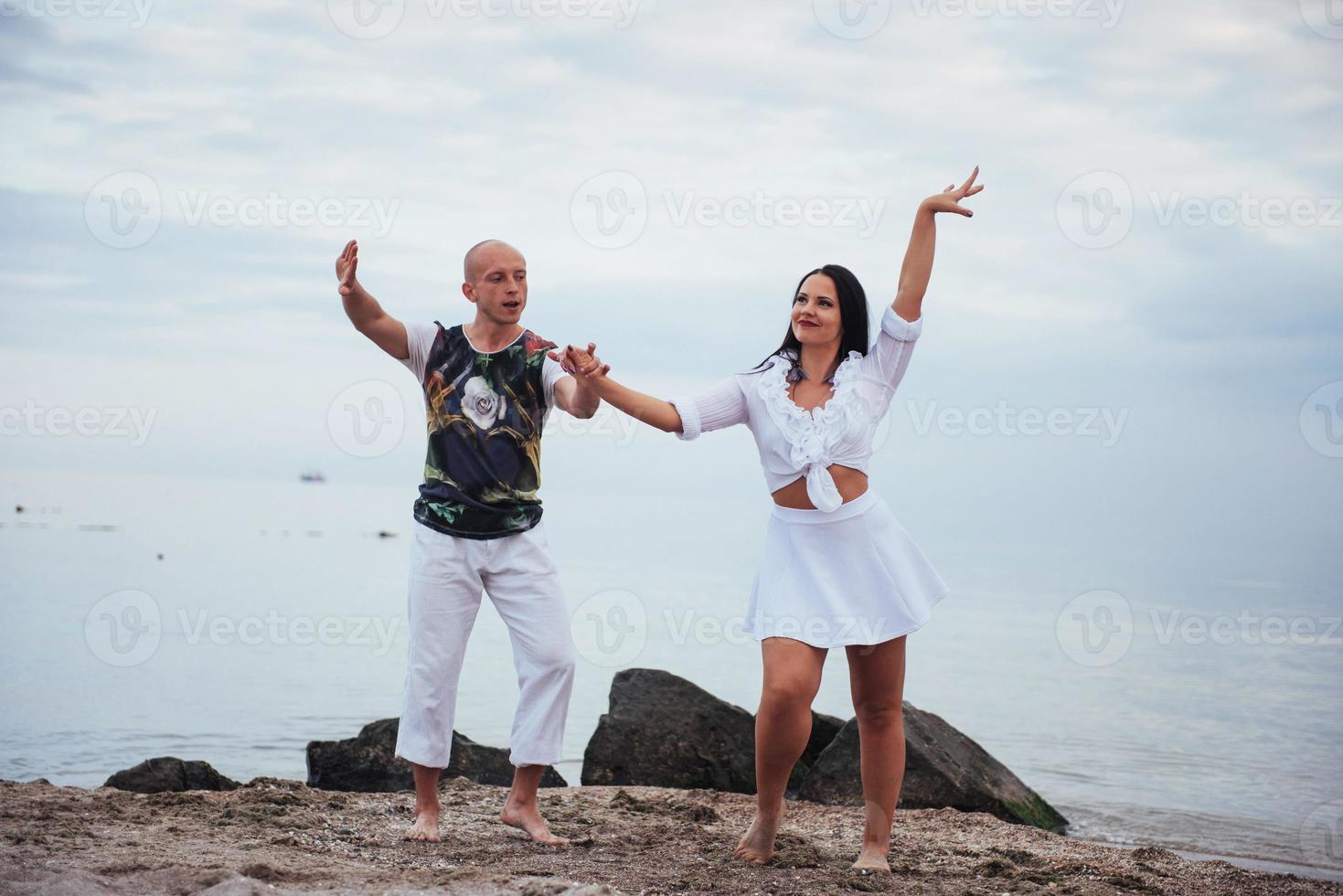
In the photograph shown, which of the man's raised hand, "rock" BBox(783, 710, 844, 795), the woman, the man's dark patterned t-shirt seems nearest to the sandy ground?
the woman

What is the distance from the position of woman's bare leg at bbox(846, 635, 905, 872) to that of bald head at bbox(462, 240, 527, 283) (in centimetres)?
231

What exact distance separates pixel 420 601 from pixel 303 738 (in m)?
7.40

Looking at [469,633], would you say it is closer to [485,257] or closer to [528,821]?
[528,821]

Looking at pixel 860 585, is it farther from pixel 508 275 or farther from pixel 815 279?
pixel 508 275

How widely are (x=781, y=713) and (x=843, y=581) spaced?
60 centimetres

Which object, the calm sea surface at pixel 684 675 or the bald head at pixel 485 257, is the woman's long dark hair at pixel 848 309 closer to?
the bald head at pixel 485 257

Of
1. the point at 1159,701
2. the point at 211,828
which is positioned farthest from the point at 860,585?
the point at 1159,701

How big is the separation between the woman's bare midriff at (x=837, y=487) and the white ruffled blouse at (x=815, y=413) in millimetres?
28

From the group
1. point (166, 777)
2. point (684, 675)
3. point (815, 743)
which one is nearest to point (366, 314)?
point (166, 777)

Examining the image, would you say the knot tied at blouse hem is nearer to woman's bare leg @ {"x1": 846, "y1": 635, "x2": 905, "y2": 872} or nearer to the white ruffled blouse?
the white ruffled blouse

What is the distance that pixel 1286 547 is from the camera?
86.2 meters

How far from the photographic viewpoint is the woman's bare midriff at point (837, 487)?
198 inches

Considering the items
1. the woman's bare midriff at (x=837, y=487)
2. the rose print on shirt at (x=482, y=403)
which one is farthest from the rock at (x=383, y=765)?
the woman's bare midriff at (x=837, y=487)

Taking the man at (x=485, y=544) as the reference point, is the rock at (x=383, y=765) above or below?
below
